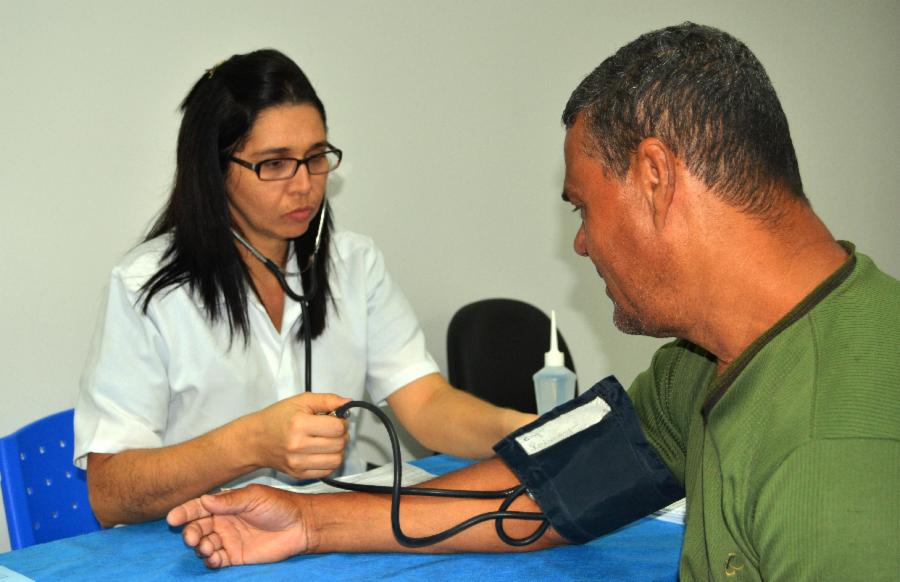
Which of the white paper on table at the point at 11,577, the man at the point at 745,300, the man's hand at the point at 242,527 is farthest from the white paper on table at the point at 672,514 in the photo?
the white paper on table at the point at 11,577

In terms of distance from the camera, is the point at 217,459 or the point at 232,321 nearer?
the point at 217,459

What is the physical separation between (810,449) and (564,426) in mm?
598

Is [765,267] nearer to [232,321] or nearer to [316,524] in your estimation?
[316,524]

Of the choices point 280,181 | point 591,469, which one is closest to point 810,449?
point 591,469

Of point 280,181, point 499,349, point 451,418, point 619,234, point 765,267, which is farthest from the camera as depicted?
point 499,349

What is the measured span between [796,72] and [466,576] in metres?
3.68

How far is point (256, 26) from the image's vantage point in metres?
2.67

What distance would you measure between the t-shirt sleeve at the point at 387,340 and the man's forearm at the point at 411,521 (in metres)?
0.69

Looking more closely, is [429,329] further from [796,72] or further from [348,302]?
[796,72]

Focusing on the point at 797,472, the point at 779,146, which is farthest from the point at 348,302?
the point at 797,472

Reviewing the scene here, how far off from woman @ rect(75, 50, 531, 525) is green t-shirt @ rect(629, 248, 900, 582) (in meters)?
0.77

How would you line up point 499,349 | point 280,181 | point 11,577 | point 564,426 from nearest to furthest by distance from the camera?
point 11,577 → point 564,426 → point 280,181 → point 499,349

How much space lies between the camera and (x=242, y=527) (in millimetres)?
1482

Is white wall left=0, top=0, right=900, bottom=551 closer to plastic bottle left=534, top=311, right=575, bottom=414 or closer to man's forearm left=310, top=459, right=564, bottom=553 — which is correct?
plastic bottle left=534, top=311, right=575, bottom=414
